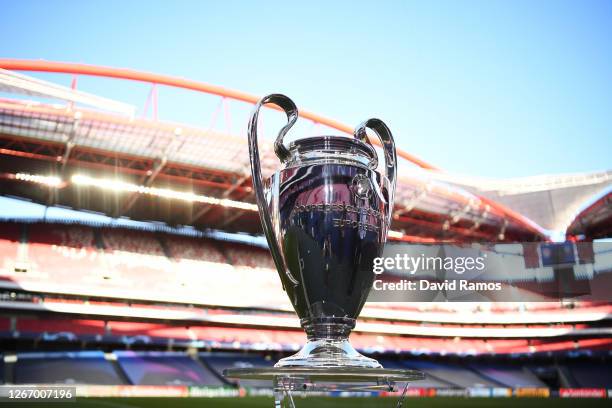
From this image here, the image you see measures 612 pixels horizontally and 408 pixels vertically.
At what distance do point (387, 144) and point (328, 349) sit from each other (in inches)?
24.3

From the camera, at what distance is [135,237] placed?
938 inches

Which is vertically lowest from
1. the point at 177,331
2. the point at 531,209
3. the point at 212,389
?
the point at 212,389

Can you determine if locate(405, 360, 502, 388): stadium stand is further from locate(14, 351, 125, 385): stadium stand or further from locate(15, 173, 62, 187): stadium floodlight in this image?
locate(15, 173, 62, 187): stadium floodlight

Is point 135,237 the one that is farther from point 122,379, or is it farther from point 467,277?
point 467,277

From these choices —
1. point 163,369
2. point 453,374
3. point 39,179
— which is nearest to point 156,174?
point 39,179

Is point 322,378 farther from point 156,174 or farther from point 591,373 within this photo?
point 591,373

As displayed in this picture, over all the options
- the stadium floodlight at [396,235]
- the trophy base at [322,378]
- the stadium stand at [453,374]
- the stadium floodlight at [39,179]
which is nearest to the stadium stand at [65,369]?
the stadium floodlight at [39,179]

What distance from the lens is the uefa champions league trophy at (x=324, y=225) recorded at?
1.48 metres

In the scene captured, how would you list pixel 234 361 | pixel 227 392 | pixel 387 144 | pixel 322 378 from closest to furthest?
pixel 322 378, pixel 387 144, pixel 227 392, pixel 234 361

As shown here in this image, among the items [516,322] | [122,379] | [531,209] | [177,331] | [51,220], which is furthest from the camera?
[531,209]

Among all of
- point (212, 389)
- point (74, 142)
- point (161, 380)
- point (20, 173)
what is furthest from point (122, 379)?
point (20, 173)

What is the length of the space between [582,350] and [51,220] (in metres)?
22.9

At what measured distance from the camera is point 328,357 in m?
1.43

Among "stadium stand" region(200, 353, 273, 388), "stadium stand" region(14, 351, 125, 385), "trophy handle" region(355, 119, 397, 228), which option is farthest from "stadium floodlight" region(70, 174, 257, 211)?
"trophy handle" region(355, 119, 397, 228)
